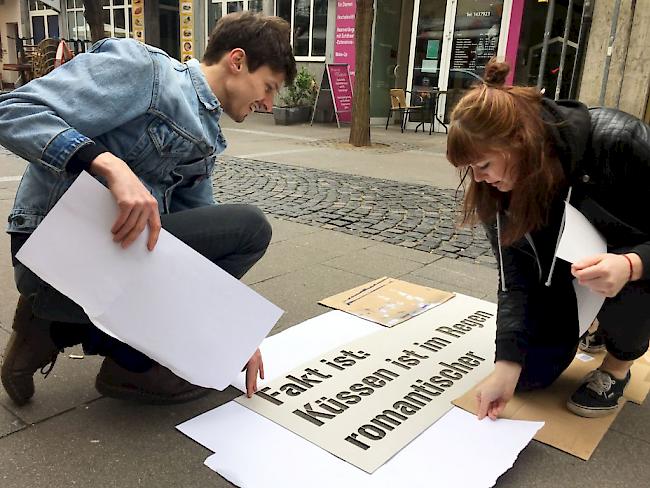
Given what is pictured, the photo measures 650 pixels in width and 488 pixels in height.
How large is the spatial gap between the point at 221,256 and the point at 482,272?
5.92ft

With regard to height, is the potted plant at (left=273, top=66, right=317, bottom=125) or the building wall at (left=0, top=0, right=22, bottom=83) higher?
the building wall at (left=0, top=0, right=22, bottom=83)

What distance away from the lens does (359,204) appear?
4.75m

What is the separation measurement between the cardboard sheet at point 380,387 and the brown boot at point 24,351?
24.1 inches

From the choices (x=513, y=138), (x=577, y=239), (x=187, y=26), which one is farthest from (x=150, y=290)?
(x=187, y=26)

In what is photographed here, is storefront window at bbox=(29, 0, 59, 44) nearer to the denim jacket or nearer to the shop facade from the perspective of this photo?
the shop facade

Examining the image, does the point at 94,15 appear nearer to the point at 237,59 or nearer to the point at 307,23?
the point at 307,23

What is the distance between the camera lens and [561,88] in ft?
31.9

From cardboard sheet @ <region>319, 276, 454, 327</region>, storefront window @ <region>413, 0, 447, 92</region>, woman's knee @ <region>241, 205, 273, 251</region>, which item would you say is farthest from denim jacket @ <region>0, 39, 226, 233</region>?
storefront window @ <region>413, 0, 447, 92</region>

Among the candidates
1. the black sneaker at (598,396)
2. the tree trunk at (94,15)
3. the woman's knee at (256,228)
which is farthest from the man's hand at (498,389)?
the tree trunk at (94,15)

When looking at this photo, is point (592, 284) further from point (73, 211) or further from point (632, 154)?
point (73, 211)

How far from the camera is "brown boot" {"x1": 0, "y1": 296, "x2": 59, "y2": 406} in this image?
66.7 inches

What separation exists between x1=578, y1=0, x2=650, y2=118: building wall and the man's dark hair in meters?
8.05

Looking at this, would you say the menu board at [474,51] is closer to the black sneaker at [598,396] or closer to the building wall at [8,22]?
the black sneaker at [598,396]

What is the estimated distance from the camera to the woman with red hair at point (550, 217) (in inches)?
58.7
